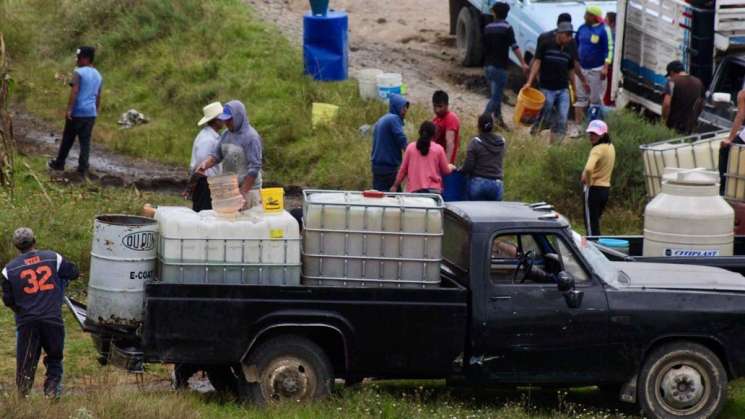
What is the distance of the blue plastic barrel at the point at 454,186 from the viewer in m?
14.1

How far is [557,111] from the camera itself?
18.2 meters

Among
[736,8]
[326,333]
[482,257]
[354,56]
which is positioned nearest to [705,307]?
[482,257]

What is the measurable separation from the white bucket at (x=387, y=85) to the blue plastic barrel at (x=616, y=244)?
24.0ft

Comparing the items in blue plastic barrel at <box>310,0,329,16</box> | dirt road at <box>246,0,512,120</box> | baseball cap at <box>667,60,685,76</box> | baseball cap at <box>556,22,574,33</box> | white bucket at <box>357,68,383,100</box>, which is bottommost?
dirt road at <box>246,0,512,120</box>

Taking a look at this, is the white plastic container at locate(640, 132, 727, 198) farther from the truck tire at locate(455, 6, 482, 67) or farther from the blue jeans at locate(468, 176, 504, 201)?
the truck tire at locate(455, 6, 482, 67)

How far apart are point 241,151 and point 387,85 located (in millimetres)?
7358

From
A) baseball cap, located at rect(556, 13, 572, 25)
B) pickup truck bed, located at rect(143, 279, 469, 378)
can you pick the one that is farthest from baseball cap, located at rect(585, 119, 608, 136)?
baseball cap, located at rect(556, 13, 572, 25)

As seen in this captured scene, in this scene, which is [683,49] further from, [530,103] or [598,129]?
[598,129]

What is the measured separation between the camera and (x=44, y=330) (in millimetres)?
9617

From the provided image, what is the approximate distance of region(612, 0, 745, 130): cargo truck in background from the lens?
54.8 feet

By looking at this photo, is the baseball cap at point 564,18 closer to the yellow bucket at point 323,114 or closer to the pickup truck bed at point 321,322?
the yellow bucket at point 323,114

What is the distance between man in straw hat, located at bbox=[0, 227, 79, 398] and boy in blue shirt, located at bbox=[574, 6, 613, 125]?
1086cm

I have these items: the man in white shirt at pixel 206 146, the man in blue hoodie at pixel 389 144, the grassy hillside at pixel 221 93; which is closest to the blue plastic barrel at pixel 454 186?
the man in blue hoodie at pixel 389 144

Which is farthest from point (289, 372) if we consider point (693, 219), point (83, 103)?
point (83, 103)
